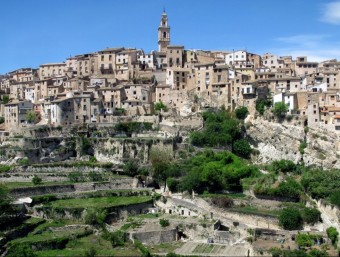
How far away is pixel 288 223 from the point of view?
3834 centimetres

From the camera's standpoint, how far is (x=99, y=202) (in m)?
42.5

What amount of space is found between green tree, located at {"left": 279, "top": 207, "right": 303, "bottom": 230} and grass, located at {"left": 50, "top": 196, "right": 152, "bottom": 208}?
35.0ft

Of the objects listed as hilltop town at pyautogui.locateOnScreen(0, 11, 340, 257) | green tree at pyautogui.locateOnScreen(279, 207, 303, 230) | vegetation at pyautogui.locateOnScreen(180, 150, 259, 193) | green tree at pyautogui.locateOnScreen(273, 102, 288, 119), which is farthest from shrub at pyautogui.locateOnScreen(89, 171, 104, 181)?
green tree at pyautogui.locateOnScreen(273, 102, 288, 119)

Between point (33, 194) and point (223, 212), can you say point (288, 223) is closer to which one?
point (223, 212)

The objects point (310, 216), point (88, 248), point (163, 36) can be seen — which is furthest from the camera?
point (163, 36)

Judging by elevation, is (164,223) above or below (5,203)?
below

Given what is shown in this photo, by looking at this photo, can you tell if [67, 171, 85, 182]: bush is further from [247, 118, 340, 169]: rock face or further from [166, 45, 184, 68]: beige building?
[166, 45, 184, 68]: beige building

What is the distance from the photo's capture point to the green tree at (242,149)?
53312mm

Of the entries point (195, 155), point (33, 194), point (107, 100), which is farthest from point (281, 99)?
point (33, 194)

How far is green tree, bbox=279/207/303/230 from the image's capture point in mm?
38312

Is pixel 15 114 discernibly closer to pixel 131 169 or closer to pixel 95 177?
pixel 95 177

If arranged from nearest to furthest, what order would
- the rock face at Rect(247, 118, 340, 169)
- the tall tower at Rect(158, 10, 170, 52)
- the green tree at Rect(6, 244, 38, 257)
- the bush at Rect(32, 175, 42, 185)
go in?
the green tree at Rect(6, 244, 38, 257) < the bush at Rect(32, 175, 42, 185) < the rock face at Rect(247, 118, 340, 169) < the tall tower at Rect(158, 10, 170, 52)

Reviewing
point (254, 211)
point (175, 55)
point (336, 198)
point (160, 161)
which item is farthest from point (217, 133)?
point (175, 55)

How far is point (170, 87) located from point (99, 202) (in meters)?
22.3
